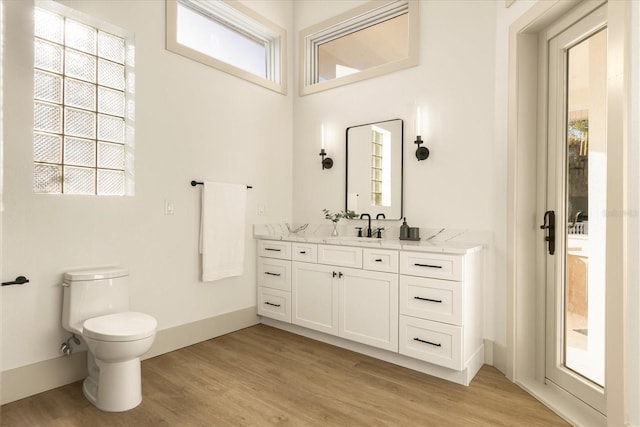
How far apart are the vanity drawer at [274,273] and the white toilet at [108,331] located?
128 centimetres

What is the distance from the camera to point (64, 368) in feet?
7.36

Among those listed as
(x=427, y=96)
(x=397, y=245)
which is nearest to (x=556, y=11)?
(x=427, y=96)

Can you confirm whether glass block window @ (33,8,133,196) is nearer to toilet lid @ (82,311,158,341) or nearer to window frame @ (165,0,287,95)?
window frame @ (165,0,287,95)

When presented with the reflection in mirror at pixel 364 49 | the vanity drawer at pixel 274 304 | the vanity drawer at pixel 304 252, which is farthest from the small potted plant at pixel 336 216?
the reflection in mirror at pixel 364 49

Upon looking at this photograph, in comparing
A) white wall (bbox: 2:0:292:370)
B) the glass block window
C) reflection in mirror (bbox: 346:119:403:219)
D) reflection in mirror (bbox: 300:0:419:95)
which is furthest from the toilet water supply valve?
reflection in mirror (bbox: 300:0:419:95)

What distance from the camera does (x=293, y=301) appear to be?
10.4 feet

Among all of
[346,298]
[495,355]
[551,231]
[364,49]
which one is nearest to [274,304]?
[346,298]

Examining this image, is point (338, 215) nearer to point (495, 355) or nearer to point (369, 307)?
point (369, 307)

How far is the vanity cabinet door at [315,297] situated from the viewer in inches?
113

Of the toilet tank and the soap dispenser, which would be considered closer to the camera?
the toilet tank

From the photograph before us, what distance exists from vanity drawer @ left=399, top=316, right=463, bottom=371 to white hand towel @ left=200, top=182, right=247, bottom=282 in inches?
61.6

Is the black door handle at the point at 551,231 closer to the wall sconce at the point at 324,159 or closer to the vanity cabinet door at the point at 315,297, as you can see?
the vanity cabinet door at the point at 315,297

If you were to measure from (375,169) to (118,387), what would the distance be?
8.07 feet

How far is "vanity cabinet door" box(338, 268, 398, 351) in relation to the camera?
100.0 inches
